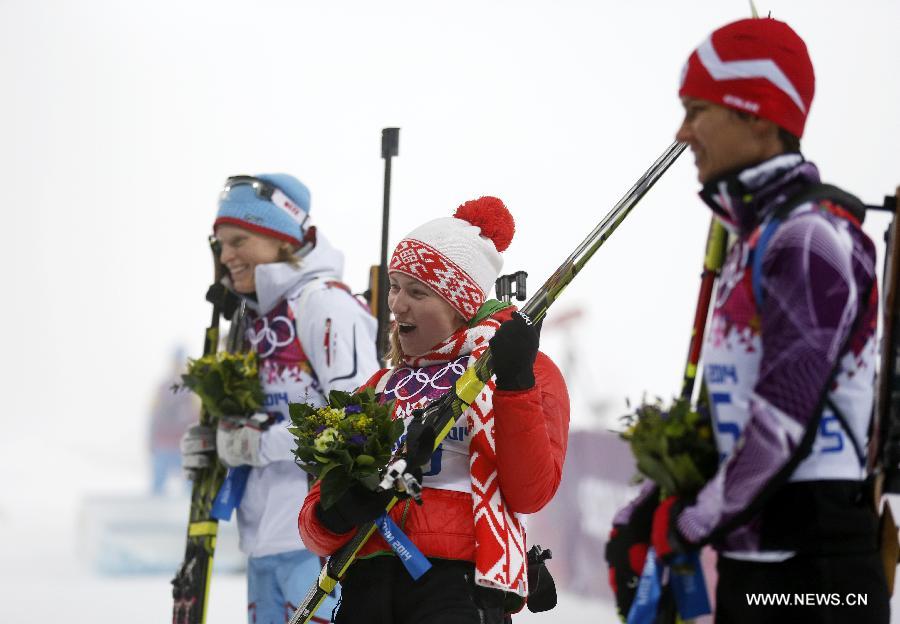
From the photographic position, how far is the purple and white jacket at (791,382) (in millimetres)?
1534

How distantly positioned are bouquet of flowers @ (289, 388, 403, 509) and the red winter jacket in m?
0.12

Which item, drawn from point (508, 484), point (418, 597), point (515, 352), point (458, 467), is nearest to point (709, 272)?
point (515, 352)

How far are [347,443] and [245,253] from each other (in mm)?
1553

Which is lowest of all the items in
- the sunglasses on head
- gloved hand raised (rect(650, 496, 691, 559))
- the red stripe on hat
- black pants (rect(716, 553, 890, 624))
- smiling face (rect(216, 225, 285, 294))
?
black pants (rect(716, 553, 890, 624))

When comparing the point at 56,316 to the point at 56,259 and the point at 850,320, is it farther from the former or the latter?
the point at 850,320

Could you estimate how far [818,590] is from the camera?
1582 mm

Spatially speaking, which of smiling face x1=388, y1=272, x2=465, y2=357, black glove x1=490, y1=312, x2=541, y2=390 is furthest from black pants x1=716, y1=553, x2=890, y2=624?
smiling face x1=388, y1=272, x2=465, y2=357

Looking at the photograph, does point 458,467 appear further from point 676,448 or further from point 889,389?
point 889,389

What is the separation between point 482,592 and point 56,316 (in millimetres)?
9629

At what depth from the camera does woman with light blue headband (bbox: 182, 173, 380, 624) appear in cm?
341

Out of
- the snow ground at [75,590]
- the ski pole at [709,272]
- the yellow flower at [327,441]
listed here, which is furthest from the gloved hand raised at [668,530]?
the snow ground at [75,590]

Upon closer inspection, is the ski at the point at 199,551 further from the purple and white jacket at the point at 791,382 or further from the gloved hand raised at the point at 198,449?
the purple and white jacket at the point at 791,382

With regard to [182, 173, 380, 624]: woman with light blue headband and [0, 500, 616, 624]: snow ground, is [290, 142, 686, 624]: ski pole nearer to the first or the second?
[182, 173, 380, 624]: woman with light blue headband

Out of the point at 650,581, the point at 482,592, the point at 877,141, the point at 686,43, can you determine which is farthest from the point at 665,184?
the point at 650,581
